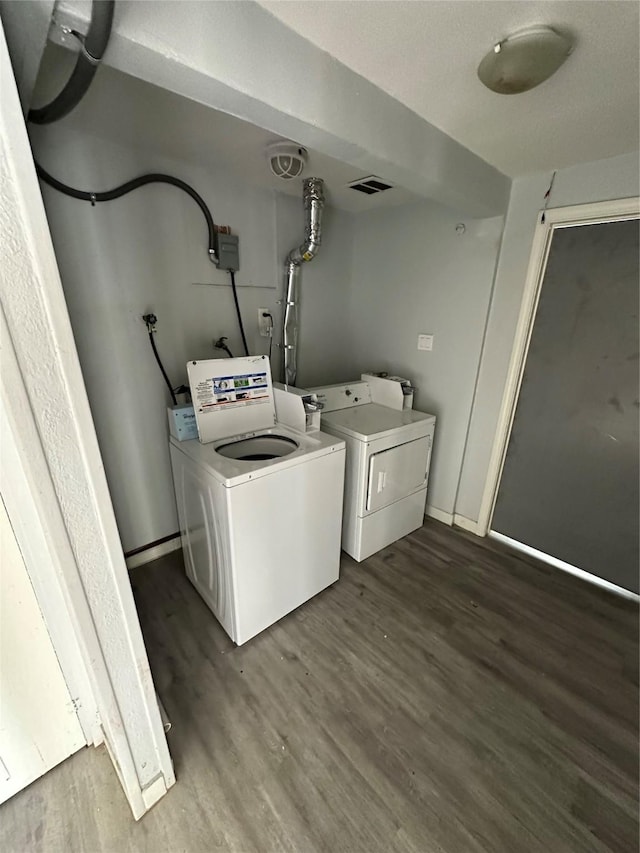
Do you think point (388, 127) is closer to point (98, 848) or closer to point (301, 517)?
point (301, 517)

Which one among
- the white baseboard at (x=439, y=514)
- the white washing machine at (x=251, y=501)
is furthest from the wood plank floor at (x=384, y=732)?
the white baseboard at (x=439, y=514)

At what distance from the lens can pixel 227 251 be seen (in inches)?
80.9

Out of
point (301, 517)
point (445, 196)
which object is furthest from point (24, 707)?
point (445, 196)

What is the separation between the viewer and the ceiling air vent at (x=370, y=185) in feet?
6.61

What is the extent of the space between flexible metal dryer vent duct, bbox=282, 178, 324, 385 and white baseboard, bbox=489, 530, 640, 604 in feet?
6.01

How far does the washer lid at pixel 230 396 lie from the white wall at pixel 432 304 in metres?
1.16

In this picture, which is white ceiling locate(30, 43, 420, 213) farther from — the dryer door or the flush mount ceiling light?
the dryer door

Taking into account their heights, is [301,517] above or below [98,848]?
above

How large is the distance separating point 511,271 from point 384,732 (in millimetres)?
2359

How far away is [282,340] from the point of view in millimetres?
2465

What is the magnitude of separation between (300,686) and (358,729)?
274 millimetres

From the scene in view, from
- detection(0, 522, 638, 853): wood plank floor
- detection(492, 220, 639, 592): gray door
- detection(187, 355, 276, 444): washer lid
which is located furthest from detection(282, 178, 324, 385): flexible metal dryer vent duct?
detection(0, 522, 638, 853): wood plank floor

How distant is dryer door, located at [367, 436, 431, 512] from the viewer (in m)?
2.05

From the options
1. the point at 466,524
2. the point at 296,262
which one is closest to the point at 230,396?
the point at 296,262
